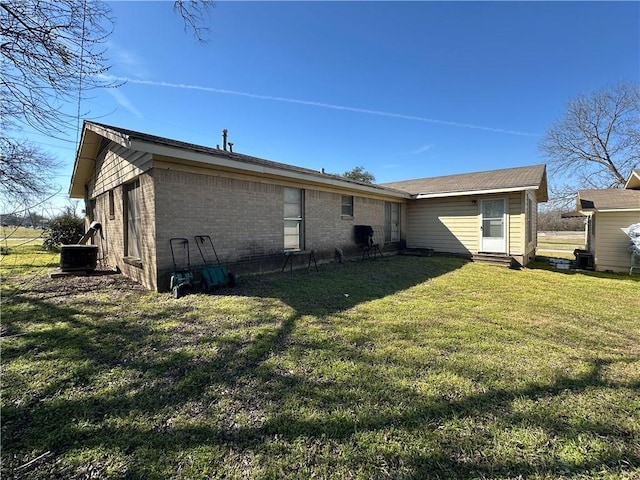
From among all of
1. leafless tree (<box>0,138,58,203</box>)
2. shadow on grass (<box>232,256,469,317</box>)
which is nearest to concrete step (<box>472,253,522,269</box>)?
shadow on grass (<box>232,256,469,317</box>)

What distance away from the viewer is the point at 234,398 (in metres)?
2.31

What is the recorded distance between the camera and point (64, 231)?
50.2ft

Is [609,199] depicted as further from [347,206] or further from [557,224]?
[557,224]

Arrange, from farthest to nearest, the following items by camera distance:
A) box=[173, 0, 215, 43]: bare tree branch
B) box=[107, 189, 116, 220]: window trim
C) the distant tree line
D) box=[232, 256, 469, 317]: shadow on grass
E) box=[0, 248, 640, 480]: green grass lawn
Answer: the distant tree line → box=[107, 189, 116, 220]: window trim → box=[232, 256, 469, 317]: shadow on grass → box=[173, 0, 215, 43]: bare tree branch → box=[0, 248, 640, 480]: green grass lawn

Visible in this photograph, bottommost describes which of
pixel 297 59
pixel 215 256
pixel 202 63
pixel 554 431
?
pixel 554 431

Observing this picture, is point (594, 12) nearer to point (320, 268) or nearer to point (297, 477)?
point (320, 268)

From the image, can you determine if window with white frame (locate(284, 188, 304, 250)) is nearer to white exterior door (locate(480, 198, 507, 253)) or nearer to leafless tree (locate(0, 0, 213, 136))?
leafless tree (locate(0, 0, 213, 136))

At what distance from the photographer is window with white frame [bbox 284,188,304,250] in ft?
26.7

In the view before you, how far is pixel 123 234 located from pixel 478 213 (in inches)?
471

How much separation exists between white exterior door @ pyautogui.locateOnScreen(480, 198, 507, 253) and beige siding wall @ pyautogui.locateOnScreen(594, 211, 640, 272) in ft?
8.80

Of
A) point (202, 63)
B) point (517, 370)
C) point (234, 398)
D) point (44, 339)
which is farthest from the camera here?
point (202, 63)

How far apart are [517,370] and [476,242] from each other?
9.21 metres

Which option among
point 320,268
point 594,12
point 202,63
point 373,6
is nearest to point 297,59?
point 373,6

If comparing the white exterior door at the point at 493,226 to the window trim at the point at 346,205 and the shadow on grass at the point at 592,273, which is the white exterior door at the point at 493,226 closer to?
the shadow on grass at the point at 592,273
